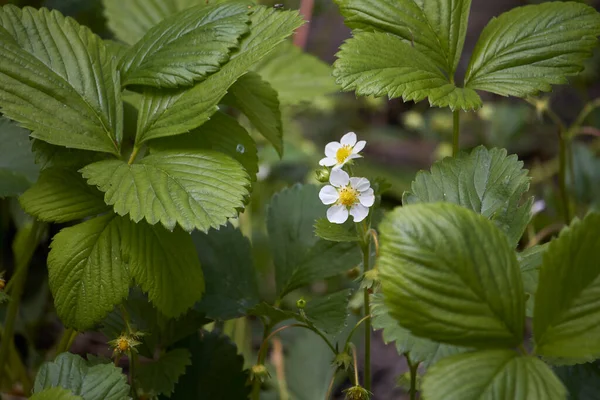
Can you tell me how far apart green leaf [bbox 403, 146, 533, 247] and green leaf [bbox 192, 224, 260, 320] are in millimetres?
352

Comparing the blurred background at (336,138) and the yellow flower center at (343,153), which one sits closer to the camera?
the yellow flower center at (343,153)

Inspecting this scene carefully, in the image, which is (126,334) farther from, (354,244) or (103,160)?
(354,244)

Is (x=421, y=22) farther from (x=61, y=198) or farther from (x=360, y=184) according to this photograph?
(x=61, y=198)

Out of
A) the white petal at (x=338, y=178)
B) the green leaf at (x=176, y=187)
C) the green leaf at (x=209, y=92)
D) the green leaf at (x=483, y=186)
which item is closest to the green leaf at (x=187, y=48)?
the green leaf at (x=209, y=92)

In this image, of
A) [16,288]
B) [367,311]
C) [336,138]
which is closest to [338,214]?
[367,311]

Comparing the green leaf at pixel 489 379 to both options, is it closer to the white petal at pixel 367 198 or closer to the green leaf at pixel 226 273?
the white petal at pixel 367 198

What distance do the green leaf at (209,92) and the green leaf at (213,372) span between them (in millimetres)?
349

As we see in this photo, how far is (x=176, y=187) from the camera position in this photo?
0.77 meters

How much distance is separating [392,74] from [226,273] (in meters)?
0.44

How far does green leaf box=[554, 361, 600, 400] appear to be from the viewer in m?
0.84

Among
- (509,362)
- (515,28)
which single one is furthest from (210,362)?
(515,28)

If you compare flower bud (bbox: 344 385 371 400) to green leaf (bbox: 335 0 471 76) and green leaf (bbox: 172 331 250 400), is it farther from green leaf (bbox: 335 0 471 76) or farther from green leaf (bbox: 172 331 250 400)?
green leaf (bbox: 335 0 471 76)

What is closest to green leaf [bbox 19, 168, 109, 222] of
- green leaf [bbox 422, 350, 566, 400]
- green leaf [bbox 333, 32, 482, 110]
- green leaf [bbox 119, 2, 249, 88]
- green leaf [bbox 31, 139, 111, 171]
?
green leaf [bbox 31, 139, 111, 171]

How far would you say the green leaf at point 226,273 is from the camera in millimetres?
981
